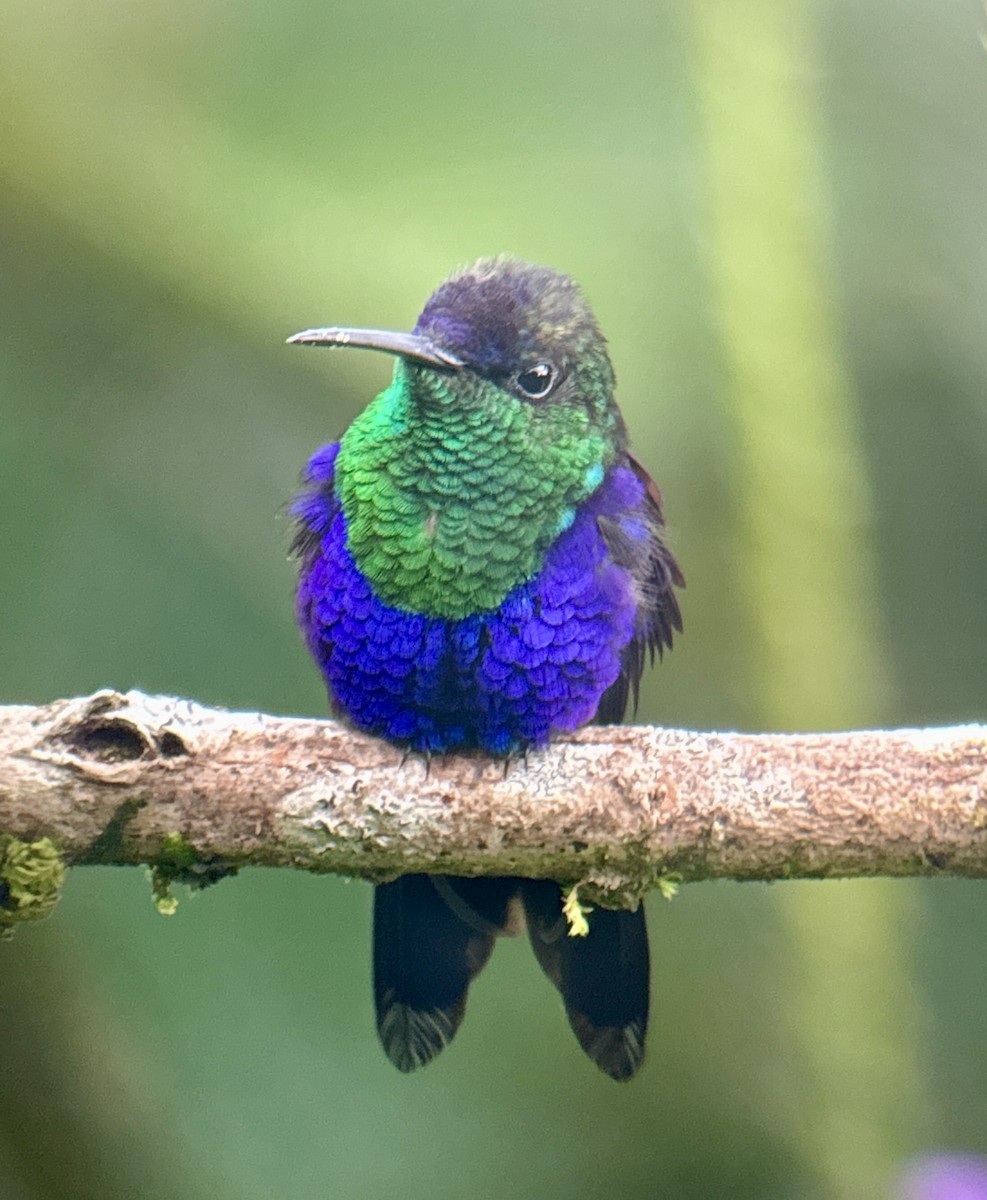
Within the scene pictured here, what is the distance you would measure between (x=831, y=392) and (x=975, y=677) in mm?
711

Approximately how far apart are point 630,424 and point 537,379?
252 millimetres

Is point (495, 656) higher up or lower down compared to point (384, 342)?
lower down

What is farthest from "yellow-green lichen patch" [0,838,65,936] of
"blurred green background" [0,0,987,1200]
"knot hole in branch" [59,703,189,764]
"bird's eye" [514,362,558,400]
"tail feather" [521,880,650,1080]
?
"bird's eye" [514,362,558,400]

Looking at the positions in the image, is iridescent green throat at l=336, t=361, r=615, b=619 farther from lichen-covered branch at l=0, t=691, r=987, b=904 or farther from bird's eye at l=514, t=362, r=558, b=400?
lichen-covered branch at l=0, t=691, r=987, b=904

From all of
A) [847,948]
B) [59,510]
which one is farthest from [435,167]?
[847,948]

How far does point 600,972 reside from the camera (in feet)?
8.74

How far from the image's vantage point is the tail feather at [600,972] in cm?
263

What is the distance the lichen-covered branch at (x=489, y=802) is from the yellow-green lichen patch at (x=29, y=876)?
0.04 ft

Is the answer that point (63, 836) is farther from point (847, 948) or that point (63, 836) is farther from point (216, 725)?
point (847, 948)

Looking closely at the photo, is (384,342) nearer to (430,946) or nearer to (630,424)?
(630,424)

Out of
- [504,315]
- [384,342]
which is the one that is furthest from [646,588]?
[384,342]

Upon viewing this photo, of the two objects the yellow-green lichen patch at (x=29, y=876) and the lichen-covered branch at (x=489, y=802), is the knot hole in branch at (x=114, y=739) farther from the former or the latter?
the yellow-green lichen patch at (x=29, y=876)

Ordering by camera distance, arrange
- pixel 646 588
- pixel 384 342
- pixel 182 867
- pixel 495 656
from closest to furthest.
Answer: pixel 182 867
pixel 384 342
pixel 495 656
pixel 646 588

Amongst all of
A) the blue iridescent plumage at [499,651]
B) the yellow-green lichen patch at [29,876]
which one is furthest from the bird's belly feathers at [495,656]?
the yellow-green lichen patch at [29,876]
